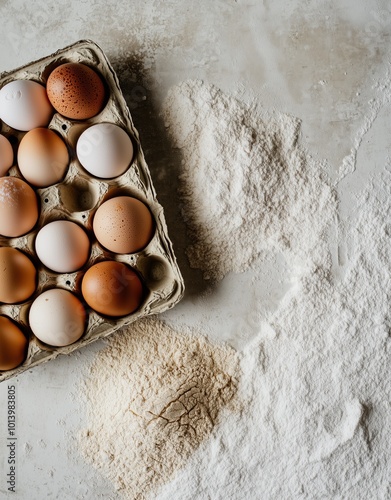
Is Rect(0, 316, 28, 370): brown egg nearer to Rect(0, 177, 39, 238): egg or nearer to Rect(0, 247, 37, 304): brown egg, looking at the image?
Rect(0, 247, 37, 304): brown egg

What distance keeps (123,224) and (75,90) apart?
1.11 ft

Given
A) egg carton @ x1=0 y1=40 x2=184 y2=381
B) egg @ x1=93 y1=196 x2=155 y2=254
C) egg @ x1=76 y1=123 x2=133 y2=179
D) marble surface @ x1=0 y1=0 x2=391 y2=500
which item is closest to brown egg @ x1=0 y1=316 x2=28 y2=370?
egg carton @ x1=0 y1=40 x2=184 y2=381

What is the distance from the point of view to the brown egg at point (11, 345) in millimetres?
1351

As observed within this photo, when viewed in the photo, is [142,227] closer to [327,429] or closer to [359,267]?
[359,267]

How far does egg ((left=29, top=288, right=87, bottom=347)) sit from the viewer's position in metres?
1.34

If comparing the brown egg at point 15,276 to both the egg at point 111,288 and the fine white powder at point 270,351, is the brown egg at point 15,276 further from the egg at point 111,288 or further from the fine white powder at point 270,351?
the fine white powder at point 270,351

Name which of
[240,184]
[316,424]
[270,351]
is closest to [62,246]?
[240,184]

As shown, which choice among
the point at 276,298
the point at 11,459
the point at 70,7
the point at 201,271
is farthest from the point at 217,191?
the point at 11,459

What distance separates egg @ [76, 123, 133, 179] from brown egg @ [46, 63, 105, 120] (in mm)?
51

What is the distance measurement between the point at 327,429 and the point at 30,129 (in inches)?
41.2

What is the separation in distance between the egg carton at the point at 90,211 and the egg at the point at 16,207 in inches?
1.1

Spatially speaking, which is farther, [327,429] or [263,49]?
[263,49]

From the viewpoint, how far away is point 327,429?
1423 mm

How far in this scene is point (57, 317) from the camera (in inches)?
52.5
